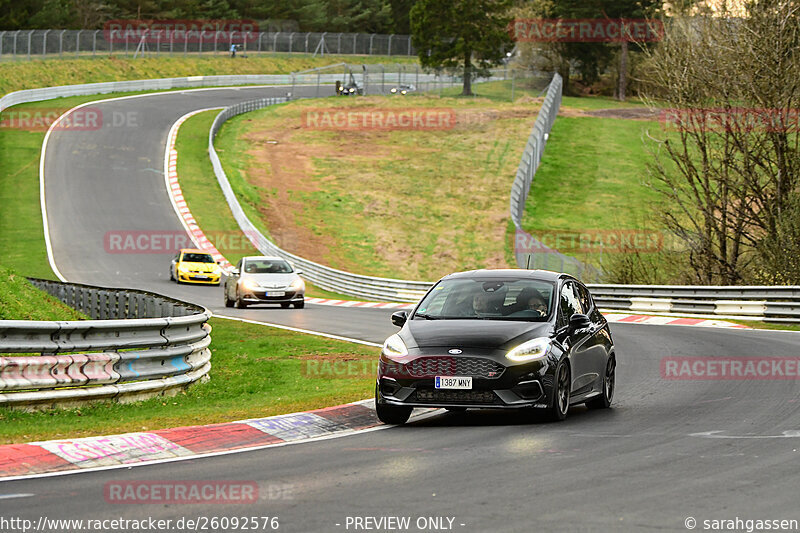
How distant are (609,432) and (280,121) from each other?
69584 mm

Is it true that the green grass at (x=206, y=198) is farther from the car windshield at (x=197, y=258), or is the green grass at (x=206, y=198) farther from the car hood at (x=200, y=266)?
the car windshield at (x=197, y=258)

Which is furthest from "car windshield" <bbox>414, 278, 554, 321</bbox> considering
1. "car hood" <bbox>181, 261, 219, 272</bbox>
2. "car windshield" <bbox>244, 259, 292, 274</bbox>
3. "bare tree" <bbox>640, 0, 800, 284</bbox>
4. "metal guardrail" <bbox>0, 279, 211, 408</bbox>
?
"car hood" <bbox>181, 261, 219, 272</bbox>

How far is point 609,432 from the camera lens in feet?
34.9

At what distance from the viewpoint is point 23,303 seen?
17.4 meters

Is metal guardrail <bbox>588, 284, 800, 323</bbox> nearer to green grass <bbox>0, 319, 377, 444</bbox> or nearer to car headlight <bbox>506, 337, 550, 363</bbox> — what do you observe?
green grass <bbox>0, 319, 377, 444</bbox>

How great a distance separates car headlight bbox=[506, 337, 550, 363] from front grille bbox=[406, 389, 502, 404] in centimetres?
43

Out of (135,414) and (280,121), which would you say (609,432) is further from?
(280,121)

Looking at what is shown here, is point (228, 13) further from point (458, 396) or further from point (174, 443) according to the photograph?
point (174, 443)

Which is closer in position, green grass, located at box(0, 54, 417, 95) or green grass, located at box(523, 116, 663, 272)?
green grass, located at box(523, 116, 663, 272)

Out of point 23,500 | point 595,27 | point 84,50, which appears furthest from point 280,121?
point 23,500

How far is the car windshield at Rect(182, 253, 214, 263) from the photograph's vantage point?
4012cm

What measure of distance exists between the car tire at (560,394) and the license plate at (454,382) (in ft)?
2.88

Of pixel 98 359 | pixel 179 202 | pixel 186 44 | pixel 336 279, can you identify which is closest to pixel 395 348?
pixel 98 359

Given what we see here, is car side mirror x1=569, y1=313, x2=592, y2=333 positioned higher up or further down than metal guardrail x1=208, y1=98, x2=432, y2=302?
higher up
